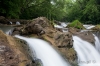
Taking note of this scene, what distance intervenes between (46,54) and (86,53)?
340 cm

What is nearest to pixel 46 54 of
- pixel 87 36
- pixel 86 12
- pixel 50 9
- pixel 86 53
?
pixel 86 53

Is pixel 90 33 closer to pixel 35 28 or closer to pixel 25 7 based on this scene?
pixel 35 28

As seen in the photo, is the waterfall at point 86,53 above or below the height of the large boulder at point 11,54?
below

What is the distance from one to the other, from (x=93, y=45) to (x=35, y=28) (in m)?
4.34

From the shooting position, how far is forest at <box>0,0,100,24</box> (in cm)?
2274

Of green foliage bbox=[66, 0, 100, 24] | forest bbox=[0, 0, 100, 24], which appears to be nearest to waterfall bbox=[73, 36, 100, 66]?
forest bbox=[0, 0, 100, 24]

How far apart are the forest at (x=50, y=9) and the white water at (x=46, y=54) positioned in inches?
482

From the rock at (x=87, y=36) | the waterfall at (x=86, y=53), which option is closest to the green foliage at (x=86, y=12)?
the rock at (x=87, y=36)

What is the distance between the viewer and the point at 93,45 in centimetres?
1384

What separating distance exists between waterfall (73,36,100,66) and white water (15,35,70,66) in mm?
1419

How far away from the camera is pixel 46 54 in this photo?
9711 millimetres

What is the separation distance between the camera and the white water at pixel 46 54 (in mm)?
9292

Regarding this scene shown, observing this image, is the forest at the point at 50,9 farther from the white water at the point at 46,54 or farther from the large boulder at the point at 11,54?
the large boulder at the point at 11,54

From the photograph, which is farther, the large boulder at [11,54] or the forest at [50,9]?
the forest at [50,9]
